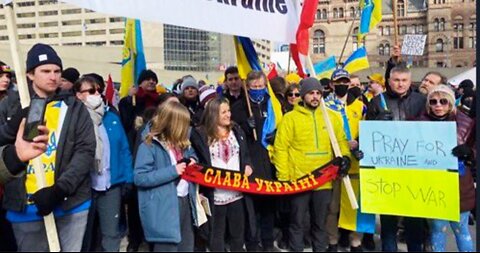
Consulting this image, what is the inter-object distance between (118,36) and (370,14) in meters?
101

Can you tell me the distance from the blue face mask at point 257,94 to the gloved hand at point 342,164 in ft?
3.57

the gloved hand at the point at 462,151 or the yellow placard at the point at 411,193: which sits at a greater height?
the gloved hand at the point at 462,151

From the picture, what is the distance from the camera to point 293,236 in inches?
197

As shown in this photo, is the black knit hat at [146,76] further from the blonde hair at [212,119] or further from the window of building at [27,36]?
the window of building at [27,36]

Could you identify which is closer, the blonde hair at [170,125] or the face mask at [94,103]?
the blonde hair at [170,125]

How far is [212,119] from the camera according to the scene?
4723mm

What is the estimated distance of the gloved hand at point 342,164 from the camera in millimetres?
4738

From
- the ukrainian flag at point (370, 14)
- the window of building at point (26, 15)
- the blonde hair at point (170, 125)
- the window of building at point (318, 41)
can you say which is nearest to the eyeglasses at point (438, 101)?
the blonde hair at point (170, 125)

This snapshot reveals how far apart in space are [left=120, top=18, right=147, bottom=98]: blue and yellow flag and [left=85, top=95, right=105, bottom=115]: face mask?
7.75ft

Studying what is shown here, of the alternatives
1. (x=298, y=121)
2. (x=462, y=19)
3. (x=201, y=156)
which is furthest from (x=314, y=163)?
(x=462, y=19)

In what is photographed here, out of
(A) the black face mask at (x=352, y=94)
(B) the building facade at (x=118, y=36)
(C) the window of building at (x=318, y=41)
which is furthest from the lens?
(B) the building facade at (x=118, y=36)

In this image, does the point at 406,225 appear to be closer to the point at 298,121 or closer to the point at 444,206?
the point at 444,206

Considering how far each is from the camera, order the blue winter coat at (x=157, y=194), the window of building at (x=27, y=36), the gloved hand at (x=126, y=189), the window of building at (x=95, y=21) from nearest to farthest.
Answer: the blue winter coat at (x=157, y=194) < the gloved hand at (x=126, y=189) < the window of building at (x=95, y=21) < the window of building at (x=27, y=36)

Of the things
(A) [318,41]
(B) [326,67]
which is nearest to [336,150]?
(B) [326,67]
